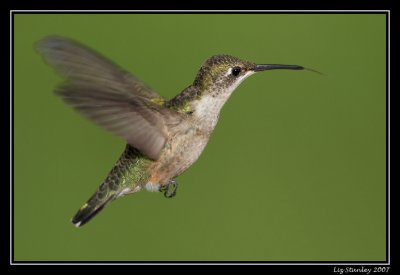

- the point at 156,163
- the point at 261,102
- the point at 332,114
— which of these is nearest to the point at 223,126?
the point at 261,102

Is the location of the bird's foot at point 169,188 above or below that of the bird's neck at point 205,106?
below

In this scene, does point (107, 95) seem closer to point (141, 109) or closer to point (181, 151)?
point (141, 109)

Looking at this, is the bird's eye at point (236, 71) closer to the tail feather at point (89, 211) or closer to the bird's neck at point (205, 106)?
the bird's neck at point (205, 106)

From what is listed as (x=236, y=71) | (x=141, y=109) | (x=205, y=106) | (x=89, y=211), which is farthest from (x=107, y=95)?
(x=89, y=211)

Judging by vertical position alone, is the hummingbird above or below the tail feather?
above

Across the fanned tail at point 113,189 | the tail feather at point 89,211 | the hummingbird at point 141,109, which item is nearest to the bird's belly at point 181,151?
the hummingbird at point 141,109

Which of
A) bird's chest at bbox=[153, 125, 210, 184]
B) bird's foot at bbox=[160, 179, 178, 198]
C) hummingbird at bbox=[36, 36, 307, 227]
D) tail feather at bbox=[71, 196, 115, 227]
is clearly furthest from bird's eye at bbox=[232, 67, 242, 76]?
tail feather at bbox=[71, 196, 115, 227]

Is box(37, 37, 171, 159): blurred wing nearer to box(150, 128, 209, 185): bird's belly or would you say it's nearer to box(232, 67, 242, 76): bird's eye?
box(150, 128, 209, 185): bird's belly
